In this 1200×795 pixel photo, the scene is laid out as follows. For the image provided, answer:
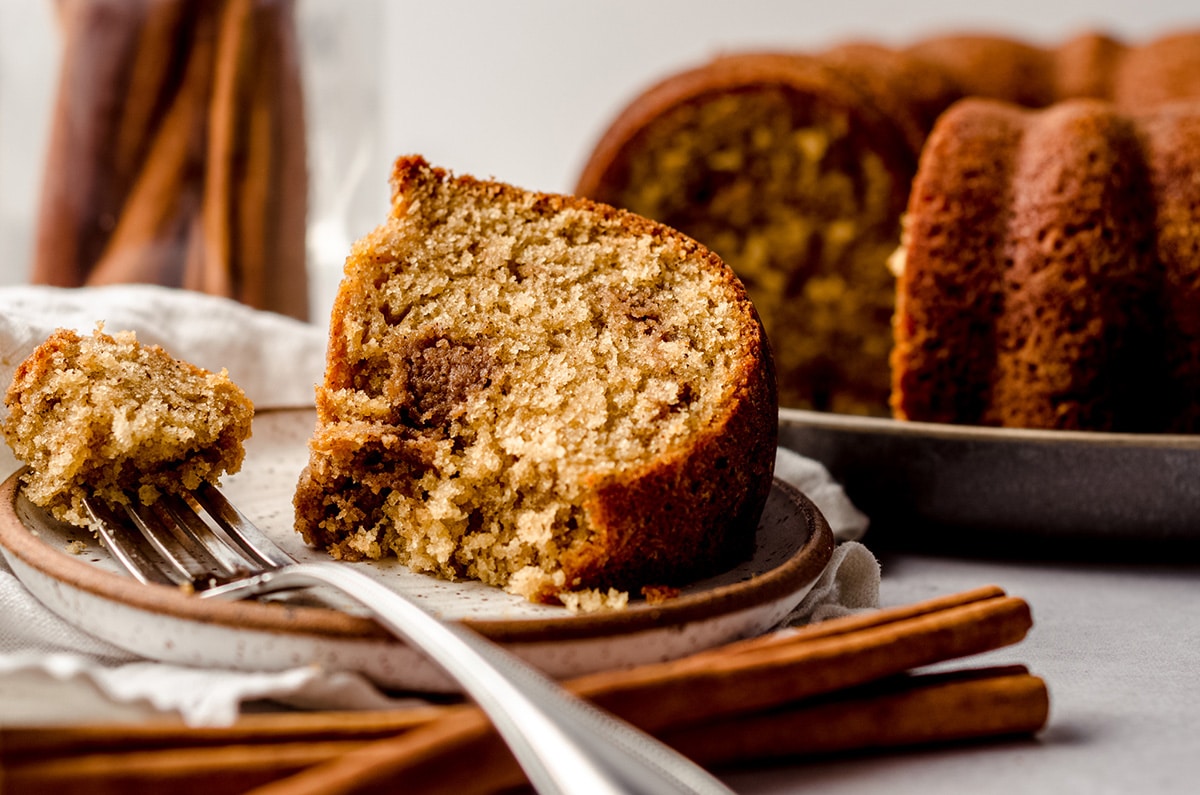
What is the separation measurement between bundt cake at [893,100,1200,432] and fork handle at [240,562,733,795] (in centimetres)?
117

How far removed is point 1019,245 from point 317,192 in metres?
1.67

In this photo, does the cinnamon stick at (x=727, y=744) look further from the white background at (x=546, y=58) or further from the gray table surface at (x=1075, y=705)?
the white background at (x=546, y=58)

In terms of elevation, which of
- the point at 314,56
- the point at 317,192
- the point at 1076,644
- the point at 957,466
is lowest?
the point at 1076,644

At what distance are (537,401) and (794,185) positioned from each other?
4.15 feet

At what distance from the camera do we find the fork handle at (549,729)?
2.41 feet

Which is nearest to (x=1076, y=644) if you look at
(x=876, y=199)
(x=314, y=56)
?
(x=876, y=199)

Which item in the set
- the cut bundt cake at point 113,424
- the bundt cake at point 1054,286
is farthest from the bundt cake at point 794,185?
the cut bundt cake at point 113,424

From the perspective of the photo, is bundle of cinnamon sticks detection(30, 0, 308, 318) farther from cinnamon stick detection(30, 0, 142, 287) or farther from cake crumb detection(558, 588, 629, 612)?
cake crumb detection(558, 588, 629, 612)

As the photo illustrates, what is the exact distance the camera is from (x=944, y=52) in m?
2.94

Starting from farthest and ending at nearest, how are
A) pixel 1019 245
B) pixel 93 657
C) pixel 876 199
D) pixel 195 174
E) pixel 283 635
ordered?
pixel 195 174, pixel 876 199, pixel 1019 245, pixel 93 657, pixel 283 635

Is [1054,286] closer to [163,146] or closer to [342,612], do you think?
[342,612]

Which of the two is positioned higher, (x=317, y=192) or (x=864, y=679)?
(x=317, y=192)

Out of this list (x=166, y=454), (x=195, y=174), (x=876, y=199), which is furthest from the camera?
(x=195, y=174)

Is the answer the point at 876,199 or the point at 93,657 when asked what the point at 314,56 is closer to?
the point at 876,199
